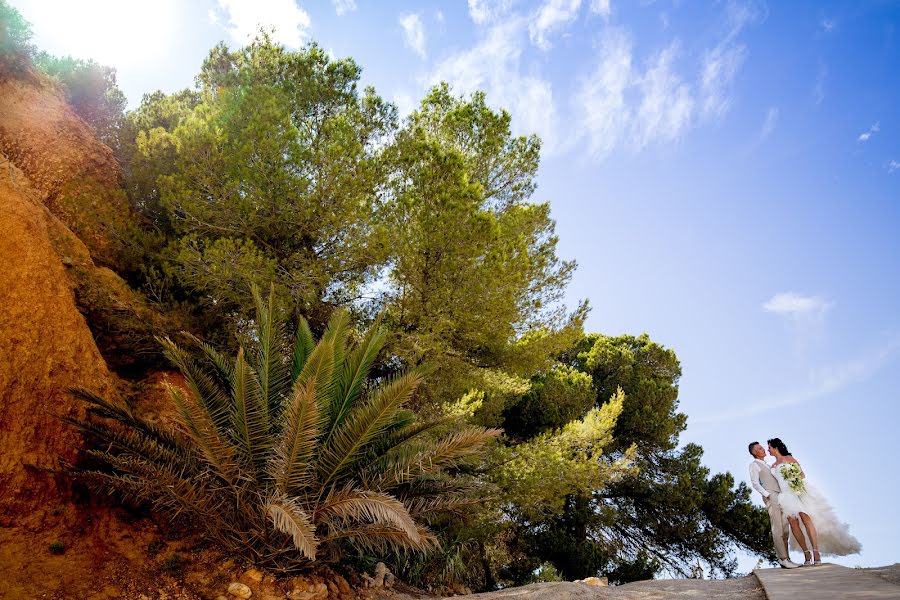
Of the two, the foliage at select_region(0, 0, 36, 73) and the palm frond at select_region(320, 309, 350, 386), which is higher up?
the foliage at select_region(0, 0, 36, 73)

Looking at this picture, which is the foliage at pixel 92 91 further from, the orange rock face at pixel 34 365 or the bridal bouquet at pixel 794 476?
the bridal bouquet at pixel 794 476

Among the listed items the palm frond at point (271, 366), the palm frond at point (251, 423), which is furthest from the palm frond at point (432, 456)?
the palm frond at point (271, 366)

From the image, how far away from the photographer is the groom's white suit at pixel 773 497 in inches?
265

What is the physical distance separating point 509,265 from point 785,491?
5.20 meters

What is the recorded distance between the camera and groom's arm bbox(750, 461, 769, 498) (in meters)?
6.86

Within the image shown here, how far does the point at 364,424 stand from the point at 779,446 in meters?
5.65

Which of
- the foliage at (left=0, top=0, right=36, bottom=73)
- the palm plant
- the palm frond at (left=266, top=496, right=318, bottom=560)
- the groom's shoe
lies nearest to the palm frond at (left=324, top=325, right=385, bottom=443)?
the palm plant

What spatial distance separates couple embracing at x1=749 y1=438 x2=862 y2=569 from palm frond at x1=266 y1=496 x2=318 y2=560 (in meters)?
5.72

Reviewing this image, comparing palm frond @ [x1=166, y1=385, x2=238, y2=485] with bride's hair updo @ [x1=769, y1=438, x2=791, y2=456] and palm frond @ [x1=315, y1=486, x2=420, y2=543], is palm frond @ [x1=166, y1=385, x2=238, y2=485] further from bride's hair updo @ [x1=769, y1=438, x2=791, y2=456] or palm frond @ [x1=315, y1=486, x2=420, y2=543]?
bride's hair updo @ [x1=769, y1=438, x2=791, y2=456]

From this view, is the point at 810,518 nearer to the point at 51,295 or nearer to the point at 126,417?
the point at 126,417

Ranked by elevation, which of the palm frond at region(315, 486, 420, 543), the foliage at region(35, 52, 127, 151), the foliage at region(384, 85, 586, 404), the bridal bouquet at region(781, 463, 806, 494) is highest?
the foliage at region(35, 52, 127, 151)

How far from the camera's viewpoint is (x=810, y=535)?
21.5 feet

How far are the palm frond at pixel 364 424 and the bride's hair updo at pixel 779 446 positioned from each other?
16.8 ft

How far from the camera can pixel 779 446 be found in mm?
7199
